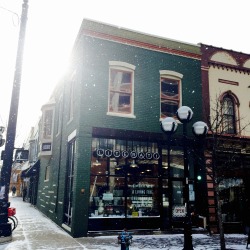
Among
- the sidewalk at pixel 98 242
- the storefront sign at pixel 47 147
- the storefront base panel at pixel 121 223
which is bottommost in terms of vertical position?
the sidewalk at pixel 98 242

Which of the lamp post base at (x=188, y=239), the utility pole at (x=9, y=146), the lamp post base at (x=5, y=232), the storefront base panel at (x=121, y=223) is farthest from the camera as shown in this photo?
the storefront base panel at (x=121, y=223)

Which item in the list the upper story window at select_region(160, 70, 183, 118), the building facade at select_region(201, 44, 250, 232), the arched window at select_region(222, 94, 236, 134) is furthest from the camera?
the arched window at select_region(222, 94, 236, 134)

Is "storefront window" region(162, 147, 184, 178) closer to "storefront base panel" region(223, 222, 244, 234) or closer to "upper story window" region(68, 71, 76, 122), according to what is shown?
"storefront base panel" region(223, 222, 244, 234)

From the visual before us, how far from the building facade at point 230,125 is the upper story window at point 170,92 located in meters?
1.40

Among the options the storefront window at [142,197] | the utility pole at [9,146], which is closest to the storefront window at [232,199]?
the storefront window at [142,197]

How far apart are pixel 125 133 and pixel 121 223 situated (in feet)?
11.8

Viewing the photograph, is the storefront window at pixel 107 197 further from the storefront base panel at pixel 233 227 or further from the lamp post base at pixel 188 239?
the storefront base panel at pixel 233 227

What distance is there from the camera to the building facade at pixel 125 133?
36.3ft

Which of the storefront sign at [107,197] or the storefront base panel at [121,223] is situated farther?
the storefront sign at [107,197]

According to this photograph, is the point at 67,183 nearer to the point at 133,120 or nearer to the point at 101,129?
the point at 101,129

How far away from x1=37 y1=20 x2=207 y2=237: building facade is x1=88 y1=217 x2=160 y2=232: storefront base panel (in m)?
0.04

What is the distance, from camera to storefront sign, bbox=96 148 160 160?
36.6ft

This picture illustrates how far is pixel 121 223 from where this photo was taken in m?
11.2

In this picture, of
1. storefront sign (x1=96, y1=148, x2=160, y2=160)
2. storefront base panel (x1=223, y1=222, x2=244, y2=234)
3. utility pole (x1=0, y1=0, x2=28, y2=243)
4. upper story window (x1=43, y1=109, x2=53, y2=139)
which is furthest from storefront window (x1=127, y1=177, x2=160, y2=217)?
upper story window (x1=43, y1=109, x2=53, y2=139)
